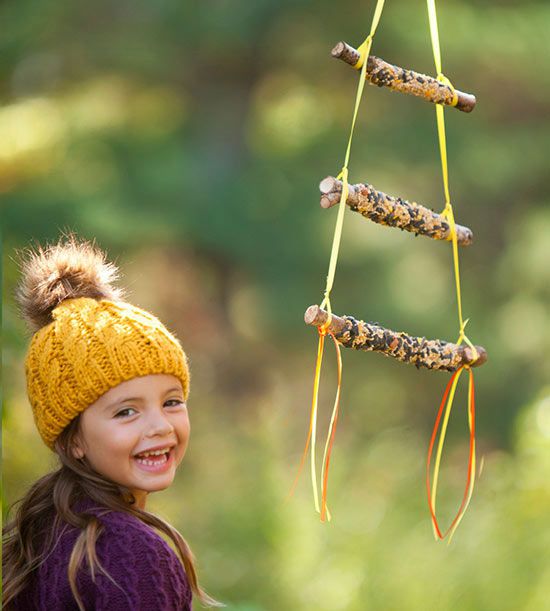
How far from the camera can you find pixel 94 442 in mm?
1319

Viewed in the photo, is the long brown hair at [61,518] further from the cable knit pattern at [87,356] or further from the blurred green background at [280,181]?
the blurred green background at [280,181]

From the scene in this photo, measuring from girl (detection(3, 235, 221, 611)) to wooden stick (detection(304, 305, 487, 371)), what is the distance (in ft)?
0.67

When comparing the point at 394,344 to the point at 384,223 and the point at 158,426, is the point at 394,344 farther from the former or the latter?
the point at 158,426

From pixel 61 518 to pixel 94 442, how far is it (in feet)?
0.32

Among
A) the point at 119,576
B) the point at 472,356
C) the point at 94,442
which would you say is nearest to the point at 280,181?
the point at 472,356

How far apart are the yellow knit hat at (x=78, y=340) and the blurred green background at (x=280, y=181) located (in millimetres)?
3038

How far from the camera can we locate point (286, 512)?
3371mm

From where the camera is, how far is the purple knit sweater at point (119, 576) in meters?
1.18

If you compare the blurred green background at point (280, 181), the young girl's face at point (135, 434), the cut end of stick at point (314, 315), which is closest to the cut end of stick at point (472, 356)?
the cut end of stick at point (314, 315)

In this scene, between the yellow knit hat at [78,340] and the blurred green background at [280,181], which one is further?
the blurred green background at [280,181]

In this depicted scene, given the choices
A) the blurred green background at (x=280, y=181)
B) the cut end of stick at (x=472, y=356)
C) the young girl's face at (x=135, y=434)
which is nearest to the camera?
the young girl's face at (x=135, y=434)

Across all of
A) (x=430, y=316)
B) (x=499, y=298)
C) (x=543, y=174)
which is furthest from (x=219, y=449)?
(x=543, y=174)

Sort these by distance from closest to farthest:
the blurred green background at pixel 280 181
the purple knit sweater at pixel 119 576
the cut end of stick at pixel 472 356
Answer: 1. the purple knit sweater at pixel 119 576
2. the cut end of stick at pixel 472 356
3. the blurred green background at pixel 280 181

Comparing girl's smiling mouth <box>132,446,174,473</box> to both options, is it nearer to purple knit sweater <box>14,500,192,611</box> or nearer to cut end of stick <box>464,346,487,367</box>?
purple knit sweater <box>14,500,192,611</box>
